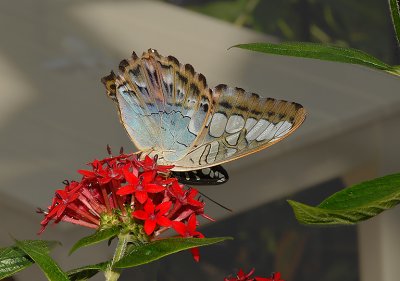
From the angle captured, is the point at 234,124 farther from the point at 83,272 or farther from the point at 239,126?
the point at 83,272

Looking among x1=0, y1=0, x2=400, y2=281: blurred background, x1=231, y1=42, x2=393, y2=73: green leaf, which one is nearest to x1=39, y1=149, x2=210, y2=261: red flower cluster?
x1=231, y1=42, x2=393, y2=73: green leaf

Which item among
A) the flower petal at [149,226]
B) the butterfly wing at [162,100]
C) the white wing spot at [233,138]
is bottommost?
the flower petal at [149,226]

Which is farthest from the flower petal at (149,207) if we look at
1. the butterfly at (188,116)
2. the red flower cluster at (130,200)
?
the butterfly at (188,116)

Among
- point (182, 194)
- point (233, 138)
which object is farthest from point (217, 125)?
point (182, 194)

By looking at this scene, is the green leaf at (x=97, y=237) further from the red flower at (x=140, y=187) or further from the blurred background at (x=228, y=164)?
the blurred background at (x=228, y=164)

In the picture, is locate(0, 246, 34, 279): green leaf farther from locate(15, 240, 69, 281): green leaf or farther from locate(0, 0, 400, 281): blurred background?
locate(0, 0, 400, 281): blurred background
